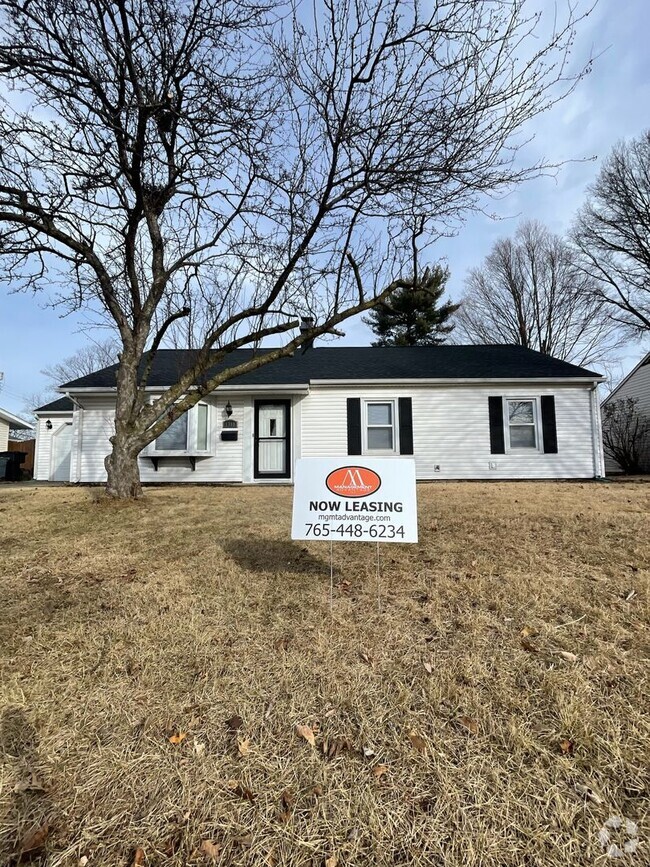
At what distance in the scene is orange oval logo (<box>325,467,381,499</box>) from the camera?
3371 millimetres

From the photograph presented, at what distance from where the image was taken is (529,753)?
1907 mm

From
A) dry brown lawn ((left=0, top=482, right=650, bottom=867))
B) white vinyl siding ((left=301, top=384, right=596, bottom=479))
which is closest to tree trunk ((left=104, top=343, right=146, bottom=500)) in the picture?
dry brown lawn ((left=0, top=482, right=650, bottom=867))

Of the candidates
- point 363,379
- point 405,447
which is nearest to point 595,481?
point 405,447

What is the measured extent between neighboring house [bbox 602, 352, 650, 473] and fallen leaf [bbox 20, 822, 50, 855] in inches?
787

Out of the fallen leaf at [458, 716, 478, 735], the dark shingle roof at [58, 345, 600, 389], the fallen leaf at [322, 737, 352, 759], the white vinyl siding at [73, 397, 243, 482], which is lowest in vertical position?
the fallen leaf at [322, 737, 352, 759]

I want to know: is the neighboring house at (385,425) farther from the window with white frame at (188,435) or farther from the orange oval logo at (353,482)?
the orange oval logo at (353,482)

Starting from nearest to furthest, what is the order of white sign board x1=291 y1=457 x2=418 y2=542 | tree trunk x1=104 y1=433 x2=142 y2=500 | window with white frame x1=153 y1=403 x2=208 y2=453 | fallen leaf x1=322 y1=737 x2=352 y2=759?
fallen leaf x1=322 y1=737 x2=352 y2=759 < white sign board x1=291 y1=457 x2=418 y2=542 < tree trunk x1=104 y1=433 x2=142 y2=500 < window with white frame x1=153 y1=403 x2=208 y2=453

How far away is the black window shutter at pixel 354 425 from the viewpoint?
1202 centimetres

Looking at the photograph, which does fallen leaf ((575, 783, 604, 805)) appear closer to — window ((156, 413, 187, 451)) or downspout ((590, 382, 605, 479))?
window ((156, 413, 187, 451))

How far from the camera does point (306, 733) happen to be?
6.70 ft

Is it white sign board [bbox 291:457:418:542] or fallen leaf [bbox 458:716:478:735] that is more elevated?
white sign board [bbox 291:457:418:542]

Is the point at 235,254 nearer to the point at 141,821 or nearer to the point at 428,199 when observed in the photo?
the point at 428,199

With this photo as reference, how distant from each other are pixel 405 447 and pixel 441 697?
9.93 m

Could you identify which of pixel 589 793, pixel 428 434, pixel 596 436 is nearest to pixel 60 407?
pixel 428 434
